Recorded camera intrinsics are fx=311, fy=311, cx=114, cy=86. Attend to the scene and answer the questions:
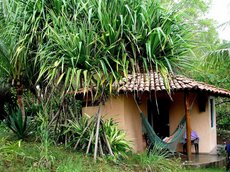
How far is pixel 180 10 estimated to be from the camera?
6.16 m

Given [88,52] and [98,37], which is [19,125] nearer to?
[88,52]

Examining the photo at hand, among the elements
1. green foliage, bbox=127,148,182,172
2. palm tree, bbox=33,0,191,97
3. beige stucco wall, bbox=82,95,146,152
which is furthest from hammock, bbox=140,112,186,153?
palm tree, bbox=33,0,191,97

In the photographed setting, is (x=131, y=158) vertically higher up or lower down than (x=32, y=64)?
lower down

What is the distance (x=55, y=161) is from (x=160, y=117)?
6.19m

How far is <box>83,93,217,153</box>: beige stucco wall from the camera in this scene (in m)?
9.27

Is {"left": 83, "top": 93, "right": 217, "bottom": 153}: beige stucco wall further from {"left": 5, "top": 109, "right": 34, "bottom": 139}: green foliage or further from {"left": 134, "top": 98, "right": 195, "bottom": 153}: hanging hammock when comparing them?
{"left": 5, "top": 109, "right": 34, "bottom": 139}: green foliage

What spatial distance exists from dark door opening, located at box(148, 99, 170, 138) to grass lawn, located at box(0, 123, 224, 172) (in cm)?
450

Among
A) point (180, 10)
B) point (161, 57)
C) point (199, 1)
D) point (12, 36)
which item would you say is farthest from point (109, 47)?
point (199, 1)

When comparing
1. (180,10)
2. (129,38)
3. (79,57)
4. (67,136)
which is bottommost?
(67,136)

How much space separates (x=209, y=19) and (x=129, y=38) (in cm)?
1992

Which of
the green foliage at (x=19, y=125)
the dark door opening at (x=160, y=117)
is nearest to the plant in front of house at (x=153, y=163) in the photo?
the green foliage at (x=19, y=125)

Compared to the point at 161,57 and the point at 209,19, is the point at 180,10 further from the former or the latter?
the point at 209,19

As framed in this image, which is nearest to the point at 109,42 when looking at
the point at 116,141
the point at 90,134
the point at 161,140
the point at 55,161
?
the point at 90,134

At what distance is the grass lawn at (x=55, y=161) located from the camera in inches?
200
